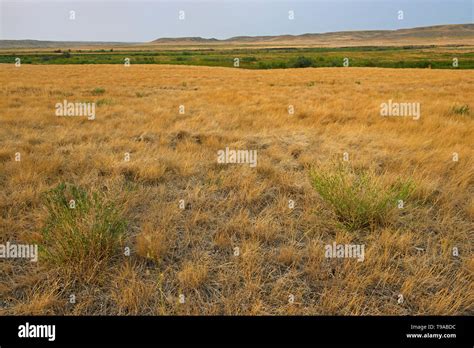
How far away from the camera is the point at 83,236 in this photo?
3.02 metres

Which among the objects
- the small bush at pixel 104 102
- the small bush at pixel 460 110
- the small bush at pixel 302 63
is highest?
the small bush at pixel 302 63

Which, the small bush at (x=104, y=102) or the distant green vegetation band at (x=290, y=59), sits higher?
the distant green vegetation band at (x=290, y=59)

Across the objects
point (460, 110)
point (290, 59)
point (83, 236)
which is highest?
point (290, 59)

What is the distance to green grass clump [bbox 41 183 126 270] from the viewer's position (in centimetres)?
296

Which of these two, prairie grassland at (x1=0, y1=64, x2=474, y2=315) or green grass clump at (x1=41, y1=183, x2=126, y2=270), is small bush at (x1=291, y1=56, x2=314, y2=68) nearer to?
prairie grassland at (x1=0, y1=64, x2=474, y2=315)

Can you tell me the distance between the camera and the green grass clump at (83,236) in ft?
9.70

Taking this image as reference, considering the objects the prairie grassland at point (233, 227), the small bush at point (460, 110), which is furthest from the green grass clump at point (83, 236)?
the small bush at point (460, 110)

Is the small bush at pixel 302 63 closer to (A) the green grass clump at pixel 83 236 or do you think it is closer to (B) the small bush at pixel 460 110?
(B) the small bush at pixel 460 110

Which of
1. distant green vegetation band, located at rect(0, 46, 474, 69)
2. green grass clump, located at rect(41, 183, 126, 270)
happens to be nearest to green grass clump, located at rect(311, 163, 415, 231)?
green grass clump, located at rect(41, 183, 126, 270)

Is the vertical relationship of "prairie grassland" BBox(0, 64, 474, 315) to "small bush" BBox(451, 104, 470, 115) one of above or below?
below

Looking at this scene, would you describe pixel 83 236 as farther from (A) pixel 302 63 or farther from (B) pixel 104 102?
(A) pixel 302 63

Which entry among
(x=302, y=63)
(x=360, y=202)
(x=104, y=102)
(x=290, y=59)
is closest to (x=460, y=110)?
(x=360, y=202)

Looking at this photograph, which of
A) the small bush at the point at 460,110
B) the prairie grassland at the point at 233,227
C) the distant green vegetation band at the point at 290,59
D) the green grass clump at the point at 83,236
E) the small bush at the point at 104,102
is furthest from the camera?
the distant green vegetation band at the point at 290,59
